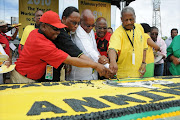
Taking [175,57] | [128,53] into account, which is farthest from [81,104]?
[175,57]

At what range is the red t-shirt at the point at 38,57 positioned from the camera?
5.43 ft

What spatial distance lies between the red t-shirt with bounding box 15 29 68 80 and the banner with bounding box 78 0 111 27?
424 cm

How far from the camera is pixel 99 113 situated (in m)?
0.77

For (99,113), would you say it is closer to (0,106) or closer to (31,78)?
(0,106)

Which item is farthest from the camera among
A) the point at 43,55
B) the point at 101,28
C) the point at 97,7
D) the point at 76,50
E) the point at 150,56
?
the point at 97,7

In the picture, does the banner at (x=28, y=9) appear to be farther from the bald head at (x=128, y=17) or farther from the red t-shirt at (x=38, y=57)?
the bald head at (x=128, y=17)

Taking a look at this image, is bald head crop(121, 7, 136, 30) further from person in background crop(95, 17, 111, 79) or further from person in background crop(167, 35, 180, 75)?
person in background crop(167, 35, 180, 75)

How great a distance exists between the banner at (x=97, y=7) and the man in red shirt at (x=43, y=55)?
4184 millimetres

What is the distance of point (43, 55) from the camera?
1679mm

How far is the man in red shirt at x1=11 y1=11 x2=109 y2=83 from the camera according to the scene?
1659mm

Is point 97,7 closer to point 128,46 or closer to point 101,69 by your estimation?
point 128,46

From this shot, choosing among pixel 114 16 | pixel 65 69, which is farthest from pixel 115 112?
pixel 114 16

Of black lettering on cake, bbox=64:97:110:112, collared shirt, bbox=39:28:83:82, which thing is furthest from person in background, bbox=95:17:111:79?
black lettering on cake, bbox=64:97:110:112

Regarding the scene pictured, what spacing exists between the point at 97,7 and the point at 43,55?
4.70 m
